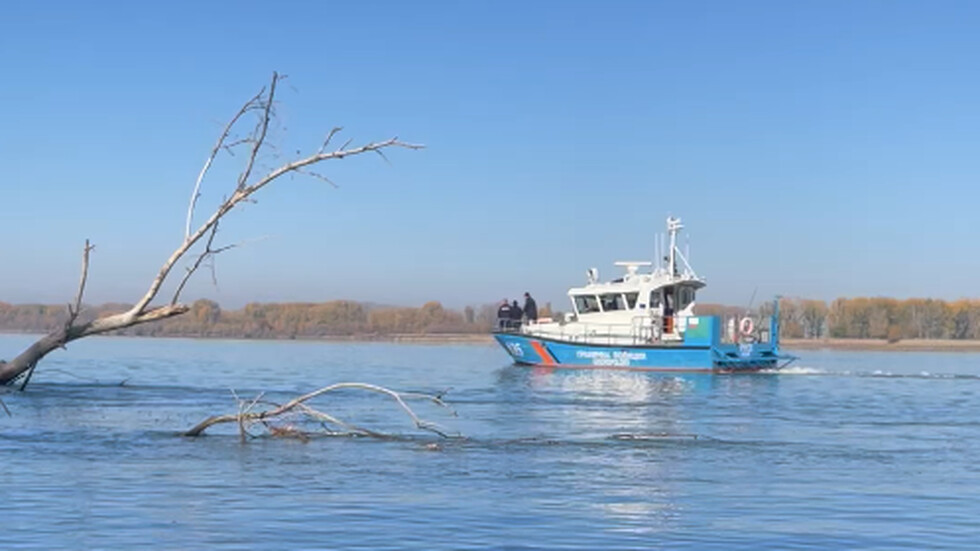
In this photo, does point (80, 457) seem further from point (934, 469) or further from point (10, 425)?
point (934, 469)

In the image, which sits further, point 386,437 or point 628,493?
point 386,437

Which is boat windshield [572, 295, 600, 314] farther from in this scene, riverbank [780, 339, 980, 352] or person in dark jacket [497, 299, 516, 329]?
riverbank [780, 339, 980, 352]

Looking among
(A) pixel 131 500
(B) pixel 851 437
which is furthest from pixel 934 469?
(A) pixel 131 500

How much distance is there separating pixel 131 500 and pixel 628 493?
5377 millimetres

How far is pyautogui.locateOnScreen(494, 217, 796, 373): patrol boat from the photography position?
4384 cm

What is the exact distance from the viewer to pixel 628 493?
1416cm

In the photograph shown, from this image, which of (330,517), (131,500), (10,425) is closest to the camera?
(330,517)

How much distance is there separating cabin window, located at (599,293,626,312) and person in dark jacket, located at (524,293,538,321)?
3.88 m

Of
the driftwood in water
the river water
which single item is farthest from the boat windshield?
the driftwood in water

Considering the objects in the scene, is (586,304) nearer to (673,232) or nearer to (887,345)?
(673,232)

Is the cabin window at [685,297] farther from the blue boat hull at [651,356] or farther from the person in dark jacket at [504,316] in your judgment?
the person in dark jacket at [504,316]

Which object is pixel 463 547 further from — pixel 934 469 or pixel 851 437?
pixel 851 437

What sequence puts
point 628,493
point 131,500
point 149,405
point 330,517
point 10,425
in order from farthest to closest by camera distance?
1. point 149,405
2. point 10,425
3. point 628,493
4. point 131,500
5. point 330,517

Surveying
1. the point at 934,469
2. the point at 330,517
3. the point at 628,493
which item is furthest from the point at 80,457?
the point at 934,469
